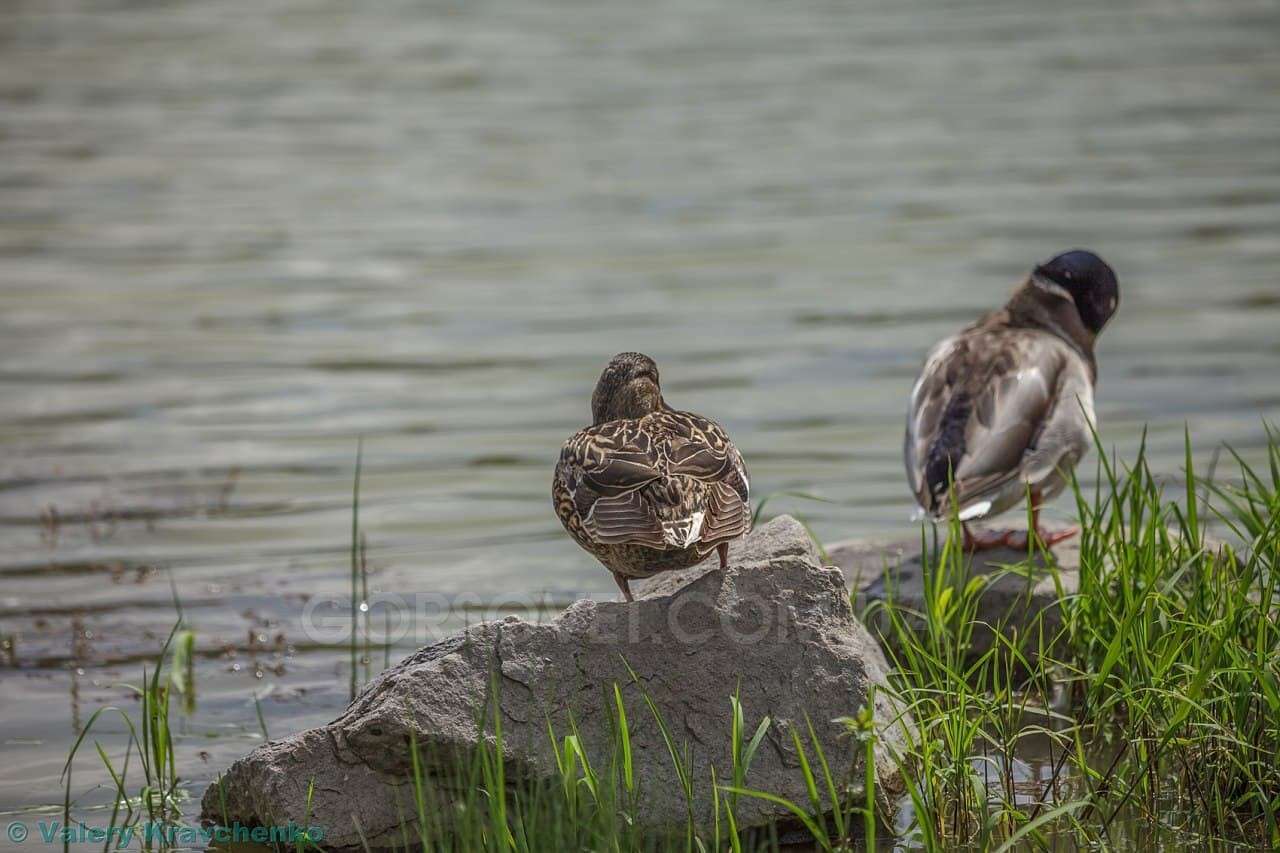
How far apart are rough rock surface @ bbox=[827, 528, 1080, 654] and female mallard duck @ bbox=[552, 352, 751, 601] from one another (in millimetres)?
1008

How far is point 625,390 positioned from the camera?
5.32 meters

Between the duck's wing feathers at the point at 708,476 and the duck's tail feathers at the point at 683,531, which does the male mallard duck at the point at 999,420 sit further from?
the duck's tail feathers at the point at 683,531

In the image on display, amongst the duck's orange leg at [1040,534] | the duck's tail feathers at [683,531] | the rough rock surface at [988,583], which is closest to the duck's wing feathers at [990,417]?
the duck's orange leg at [1040,534]

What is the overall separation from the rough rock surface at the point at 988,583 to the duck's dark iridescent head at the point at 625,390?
3.28 feet

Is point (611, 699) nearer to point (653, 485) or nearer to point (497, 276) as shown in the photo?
point (653, 485)

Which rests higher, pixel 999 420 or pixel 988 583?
pixel 999 420

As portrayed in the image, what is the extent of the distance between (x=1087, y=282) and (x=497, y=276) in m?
6.97

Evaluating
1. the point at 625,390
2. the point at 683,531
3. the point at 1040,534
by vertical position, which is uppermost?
the point at 625,390

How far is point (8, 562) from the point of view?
8266mm

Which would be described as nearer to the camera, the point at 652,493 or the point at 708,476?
the point at 652,493

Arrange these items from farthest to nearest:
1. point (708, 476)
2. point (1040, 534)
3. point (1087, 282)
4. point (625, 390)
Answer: point (1087, 282), point (1040, 534), point (625, 390), point (708, 476)

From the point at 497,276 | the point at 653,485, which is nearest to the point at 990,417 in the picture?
the point at 653,485

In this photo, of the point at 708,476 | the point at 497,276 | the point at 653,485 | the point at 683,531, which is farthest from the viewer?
the point at 497,276

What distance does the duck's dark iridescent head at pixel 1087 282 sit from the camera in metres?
7.61
